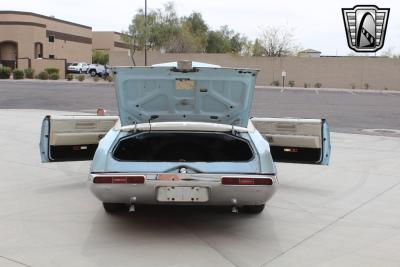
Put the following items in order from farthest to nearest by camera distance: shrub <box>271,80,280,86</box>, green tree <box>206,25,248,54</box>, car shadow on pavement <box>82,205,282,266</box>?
green tree <box>206,25,248,54</box> → shrub <box>271,80,280,86</box> → car shadow on pavement <box>82,205,282,266</box>

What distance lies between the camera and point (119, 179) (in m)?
4.68

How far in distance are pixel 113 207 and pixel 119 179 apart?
3.36ft

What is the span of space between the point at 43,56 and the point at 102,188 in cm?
6275

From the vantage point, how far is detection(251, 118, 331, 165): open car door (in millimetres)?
6551

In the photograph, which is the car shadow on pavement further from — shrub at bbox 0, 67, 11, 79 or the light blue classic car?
shrub at bbox 0, 67, 11, 79

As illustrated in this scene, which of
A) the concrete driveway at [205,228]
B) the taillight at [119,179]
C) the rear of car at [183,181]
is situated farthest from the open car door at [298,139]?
the taillight at [119,179]

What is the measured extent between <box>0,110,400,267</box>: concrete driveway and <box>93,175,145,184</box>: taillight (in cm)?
55

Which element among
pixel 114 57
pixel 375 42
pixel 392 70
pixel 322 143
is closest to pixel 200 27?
pixel 114 57

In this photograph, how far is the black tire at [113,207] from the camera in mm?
5559

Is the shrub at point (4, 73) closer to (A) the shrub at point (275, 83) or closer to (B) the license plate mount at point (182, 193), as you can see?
(A) the shrub at point (275, 83)

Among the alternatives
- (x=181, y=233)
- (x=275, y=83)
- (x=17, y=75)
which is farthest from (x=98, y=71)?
(x=181, y=233)

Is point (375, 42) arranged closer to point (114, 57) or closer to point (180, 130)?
point (180, 130)

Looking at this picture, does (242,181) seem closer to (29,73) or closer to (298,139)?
(298,139)

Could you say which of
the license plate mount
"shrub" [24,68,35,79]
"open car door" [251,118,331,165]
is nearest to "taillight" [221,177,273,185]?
the license plate mount
